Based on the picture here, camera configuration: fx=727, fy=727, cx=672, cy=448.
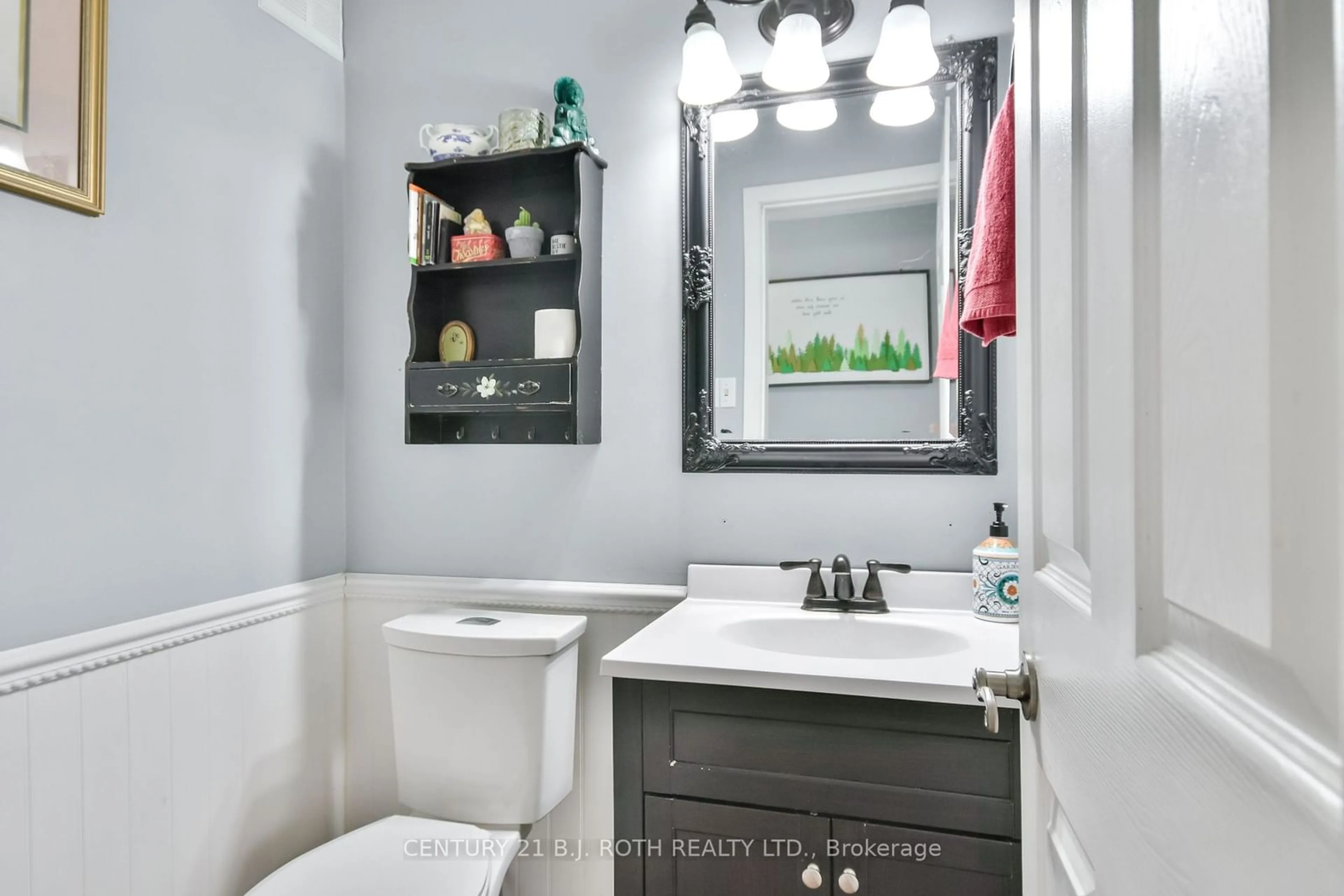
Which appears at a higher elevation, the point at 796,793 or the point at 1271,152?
the point at 1271,152

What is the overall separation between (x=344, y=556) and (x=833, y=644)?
125 centimetres

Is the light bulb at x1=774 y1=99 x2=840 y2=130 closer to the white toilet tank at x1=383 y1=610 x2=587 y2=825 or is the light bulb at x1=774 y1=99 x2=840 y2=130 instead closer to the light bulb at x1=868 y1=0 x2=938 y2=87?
the light bulb at x1=868 y1=0 x2=938 y2=87

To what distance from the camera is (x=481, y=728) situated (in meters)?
1.43

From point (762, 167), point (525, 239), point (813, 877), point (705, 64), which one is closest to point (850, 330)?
point (762, 167)

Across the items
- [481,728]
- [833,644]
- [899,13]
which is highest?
[899,13]

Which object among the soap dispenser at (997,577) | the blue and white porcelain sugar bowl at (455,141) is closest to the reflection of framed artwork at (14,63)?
the blue and white porcelain sugar bowl at (455,141)

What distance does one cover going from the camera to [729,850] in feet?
3.63

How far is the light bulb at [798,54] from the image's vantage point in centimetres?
144

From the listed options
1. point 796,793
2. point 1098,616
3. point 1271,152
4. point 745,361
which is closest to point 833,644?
point 796,793

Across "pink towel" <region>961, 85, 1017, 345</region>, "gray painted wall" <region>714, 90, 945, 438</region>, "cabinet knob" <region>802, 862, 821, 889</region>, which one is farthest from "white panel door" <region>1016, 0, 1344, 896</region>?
"gray painted wall" <region>714, 90, 945, 438</region>

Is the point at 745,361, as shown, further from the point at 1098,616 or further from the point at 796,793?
the point at 1098,616

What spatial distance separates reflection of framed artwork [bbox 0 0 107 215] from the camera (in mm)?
1131

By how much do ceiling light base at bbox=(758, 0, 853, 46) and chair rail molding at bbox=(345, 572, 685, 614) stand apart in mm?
1201

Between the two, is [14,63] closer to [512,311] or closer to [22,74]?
[22,74]
